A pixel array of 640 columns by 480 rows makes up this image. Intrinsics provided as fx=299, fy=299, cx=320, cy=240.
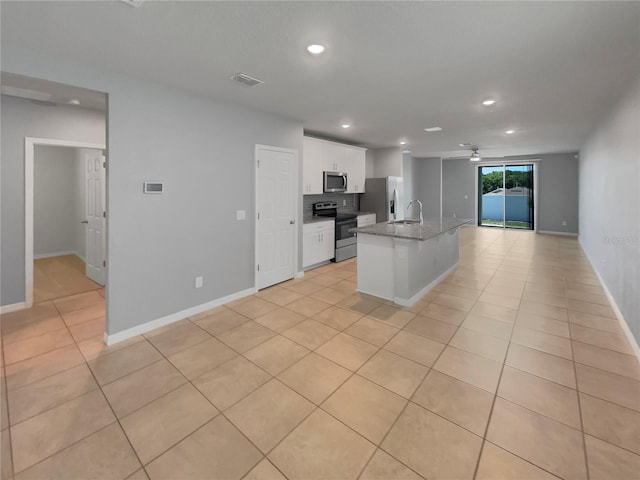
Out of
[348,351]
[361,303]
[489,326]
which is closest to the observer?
[348,351]

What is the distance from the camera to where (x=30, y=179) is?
358 cm

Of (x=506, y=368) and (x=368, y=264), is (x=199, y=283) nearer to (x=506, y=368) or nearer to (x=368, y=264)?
(x=368, y=264)

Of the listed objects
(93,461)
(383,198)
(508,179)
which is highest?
(508,179)

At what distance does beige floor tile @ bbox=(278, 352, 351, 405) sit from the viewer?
2168 millimetres

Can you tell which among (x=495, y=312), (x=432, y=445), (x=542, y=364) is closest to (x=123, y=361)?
(x=432, y=445)

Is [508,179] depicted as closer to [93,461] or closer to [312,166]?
[312,166]

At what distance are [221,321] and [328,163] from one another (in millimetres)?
3736

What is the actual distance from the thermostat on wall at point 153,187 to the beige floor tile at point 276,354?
6.24 feet

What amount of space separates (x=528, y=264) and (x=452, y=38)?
16.6 ft

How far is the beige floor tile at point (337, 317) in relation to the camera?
10.7 ft

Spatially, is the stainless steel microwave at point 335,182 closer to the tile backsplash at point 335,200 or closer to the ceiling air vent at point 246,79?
the tile backsplash at point 335,200

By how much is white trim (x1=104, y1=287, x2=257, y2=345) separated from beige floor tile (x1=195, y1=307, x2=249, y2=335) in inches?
7.0

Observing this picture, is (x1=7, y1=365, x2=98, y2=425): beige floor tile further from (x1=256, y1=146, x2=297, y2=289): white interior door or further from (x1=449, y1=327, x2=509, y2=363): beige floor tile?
(x1=449, y1=327, x2=509, y2=363): beige floor tile

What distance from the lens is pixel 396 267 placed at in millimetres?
3805
